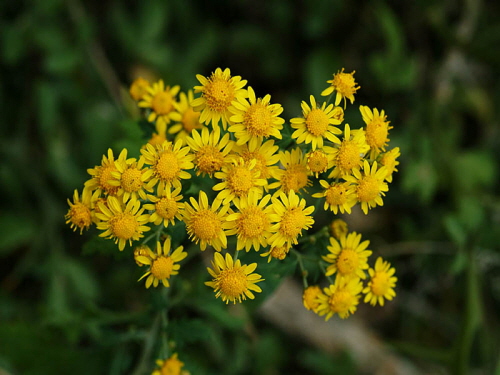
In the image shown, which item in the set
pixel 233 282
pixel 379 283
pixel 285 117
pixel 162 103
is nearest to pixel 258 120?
pixel 162 103

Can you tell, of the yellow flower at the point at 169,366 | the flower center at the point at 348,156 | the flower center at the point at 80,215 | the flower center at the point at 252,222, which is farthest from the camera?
the yellow flower at the point at 169,366

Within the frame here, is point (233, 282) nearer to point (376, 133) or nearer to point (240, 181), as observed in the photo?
point (240, 181)

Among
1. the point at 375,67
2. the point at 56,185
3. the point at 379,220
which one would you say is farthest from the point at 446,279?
the point at 56,185

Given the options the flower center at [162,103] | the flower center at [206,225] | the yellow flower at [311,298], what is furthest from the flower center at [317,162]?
the flower center at [162,103]

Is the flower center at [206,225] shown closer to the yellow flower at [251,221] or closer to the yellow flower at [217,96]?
the yellow flower at [251,221]

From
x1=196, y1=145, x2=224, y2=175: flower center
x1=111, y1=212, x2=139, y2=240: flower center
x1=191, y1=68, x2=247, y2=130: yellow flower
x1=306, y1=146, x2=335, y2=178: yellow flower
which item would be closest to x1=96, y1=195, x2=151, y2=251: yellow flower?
x1=111, y1=212, x2=139, y2=240: flower center

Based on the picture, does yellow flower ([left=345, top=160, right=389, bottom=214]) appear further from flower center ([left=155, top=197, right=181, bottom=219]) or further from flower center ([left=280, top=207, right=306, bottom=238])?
flower center ([left=155, top=197, right=181, bottom=219])
